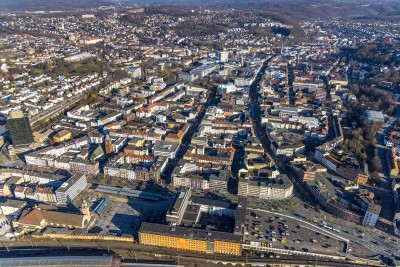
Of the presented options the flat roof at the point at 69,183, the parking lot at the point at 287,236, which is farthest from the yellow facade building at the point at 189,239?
the flat roof at the point at 69,183

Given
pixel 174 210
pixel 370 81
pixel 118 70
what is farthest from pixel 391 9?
pixel 174 210

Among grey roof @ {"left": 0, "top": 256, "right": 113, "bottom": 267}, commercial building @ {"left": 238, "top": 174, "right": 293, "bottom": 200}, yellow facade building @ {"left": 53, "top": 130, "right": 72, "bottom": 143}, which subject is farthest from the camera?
yellow facade building @ {"left": 53, "top": 130, "right": 72, "bottom": 143}

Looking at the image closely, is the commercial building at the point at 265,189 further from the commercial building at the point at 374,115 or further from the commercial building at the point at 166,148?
the commercial building at the point at 374,115

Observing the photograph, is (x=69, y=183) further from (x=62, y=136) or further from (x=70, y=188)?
(x=62, y=136)

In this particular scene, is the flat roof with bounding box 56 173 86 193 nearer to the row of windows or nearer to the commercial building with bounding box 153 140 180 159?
the commercial building with bounding box 153 140 180 159

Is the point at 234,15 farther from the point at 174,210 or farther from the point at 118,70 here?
the point at 174,210

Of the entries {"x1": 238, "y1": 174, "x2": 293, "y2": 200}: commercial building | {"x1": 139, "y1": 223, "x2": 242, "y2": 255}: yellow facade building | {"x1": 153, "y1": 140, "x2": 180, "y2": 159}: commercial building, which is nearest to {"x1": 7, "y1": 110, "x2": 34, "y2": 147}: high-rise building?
{"x1": 153, "y1": 140, "x2": 180, "y2": 159}: commercial building
